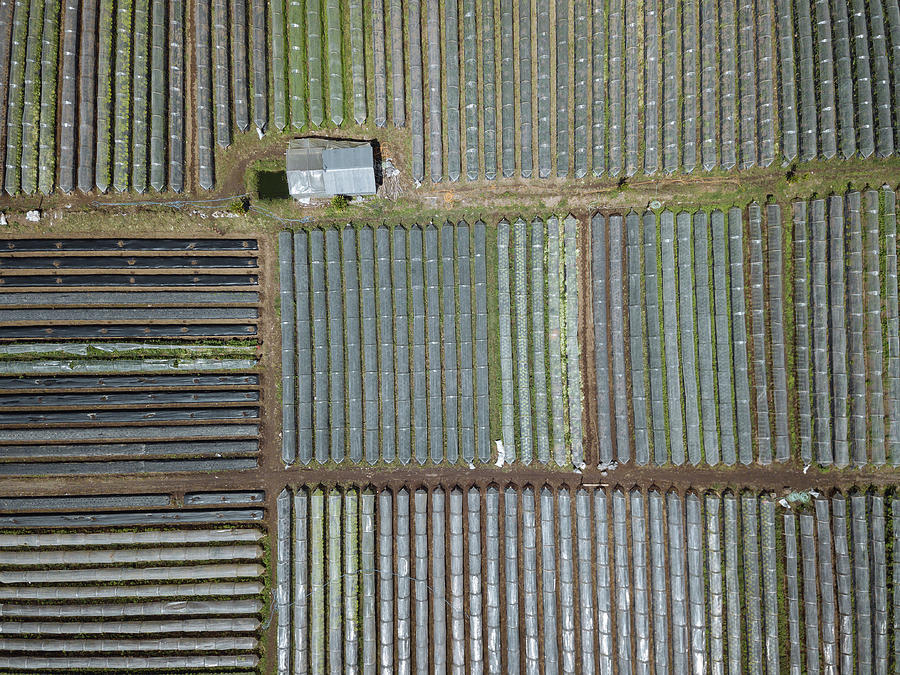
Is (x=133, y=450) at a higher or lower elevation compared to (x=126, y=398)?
lower

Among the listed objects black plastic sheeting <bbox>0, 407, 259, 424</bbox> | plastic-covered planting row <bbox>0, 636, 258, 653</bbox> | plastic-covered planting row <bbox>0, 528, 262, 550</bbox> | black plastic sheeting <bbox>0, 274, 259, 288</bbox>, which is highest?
black plastic sheeting <bbox>0, 274, 259, 288</bbox>

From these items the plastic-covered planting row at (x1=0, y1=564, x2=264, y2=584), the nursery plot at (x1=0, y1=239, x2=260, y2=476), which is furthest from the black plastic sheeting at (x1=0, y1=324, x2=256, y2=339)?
the plastic-covered planting row at (x1=0, y1=564, x2=264, y2=584)

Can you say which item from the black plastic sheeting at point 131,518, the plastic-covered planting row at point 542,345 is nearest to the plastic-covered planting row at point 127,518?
the black plastic sheeting at point 131,518

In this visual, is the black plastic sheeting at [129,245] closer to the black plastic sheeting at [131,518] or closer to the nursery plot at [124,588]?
the nursery plot at [124,588]

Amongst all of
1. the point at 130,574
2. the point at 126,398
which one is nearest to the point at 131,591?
the point at 130,574

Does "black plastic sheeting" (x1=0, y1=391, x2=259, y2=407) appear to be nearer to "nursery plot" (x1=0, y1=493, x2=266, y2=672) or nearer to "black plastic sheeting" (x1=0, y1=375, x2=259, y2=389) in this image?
"black plastic sheeting" (x1=0, y1=375, x2=259, y2=389)

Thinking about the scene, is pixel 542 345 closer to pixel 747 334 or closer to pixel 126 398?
pixel 747 334
